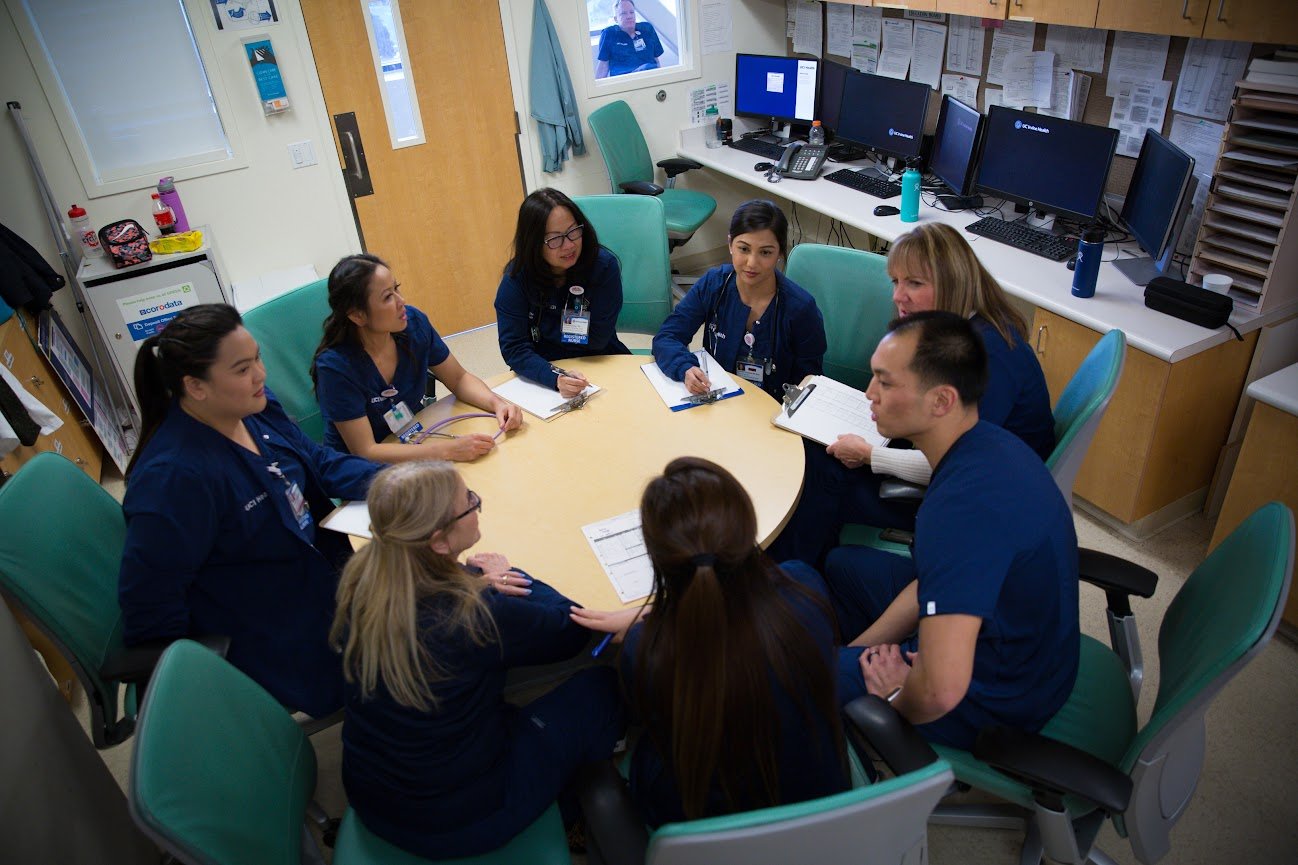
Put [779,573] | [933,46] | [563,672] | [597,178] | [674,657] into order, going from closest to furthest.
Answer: [674,657] < [779,573] < [563,672] < [933,46] < [597,178]

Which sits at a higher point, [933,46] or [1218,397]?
[933,46]

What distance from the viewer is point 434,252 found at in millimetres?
4531

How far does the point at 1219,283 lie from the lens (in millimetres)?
2596

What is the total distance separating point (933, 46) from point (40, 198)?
408cm

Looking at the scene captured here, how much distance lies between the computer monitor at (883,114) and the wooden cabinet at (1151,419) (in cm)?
146

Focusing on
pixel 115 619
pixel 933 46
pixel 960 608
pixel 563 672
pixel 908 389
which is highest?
pixel 933 46

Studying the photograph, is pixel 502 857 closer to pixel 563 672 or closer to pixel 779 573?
pixel 779 573

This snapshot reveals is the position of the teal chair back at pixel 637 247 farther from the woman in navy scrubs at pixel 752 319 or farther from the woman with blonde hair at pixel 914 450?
the woman with blonde hair at pixel 914 450

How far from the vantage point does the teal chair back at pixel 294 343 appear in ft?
8.41

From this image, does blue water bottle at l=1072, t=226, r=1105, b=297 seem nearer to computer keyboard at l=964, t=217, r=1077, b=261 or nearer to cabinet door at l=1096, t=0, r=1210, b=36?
computer keyboard at l=964, t=217, r=1077, b=261

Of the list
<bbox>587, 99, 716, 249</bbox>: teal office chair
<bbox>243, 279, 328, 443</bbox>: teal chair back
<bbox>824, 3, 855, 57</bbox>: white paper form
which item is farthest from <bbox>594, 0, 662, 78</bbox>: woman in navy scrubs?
<bbox>243, 279, 328, 443</bbox>: teal chair back

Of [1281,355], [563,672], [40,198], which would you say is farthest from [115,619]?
[1281,355]

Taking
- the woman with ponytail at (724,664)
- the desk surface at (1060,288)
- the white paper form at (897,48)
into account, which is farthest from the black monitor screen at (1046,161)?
the woman with ponytail at (724,664)

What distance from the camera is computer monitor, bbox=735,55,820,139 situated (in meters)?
4.54
